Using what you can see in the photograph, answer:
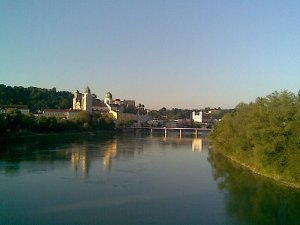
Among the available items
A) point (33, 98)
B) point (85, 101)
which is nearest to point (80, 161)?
point (85, 101)

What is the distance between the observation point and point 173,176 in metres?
19.2

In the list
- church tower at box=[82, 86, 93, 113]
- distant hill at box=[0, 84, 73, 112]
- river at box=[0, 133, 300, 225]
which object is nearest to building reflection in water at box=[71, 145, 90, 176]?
river at box=[0, 133, 300, 225]

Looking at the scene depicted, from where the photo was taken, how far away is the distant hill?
225ft

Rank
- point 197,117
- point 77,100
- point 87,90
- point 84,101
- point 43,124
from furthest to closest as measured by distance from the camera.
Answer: point 197,117 → point 77,100 → point 87,90 → point 84,101 → point 43,124

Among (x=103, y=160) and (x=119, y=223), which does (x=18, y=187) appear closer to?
(x=119, y=223)

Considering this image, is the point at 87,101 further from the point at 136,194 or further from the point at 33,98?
the point at 136,194

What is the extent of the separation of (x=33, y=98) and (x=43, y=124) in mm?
32678

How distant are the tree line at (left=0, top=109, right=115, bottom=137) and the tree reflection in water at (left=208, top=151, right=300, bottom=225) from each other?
72.1 ft

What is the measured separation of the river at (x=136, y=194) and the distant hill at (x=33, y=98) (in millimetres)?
49292

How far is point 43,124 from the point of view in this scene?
142 ft

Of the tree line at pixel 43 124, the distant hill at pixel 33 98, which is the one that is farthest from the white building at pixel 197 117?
the tree line at pixel 43 124

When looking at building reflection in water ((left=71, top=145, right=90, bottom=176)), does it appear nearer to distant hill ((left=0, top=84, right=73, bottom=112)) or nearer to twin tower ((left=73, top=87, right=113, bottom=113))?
distant hill ((left=0, top=84, right=73, bottom=112))

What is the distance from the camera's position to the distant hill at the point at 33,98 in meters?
68.7

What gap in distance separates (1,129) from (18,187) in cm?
1975
